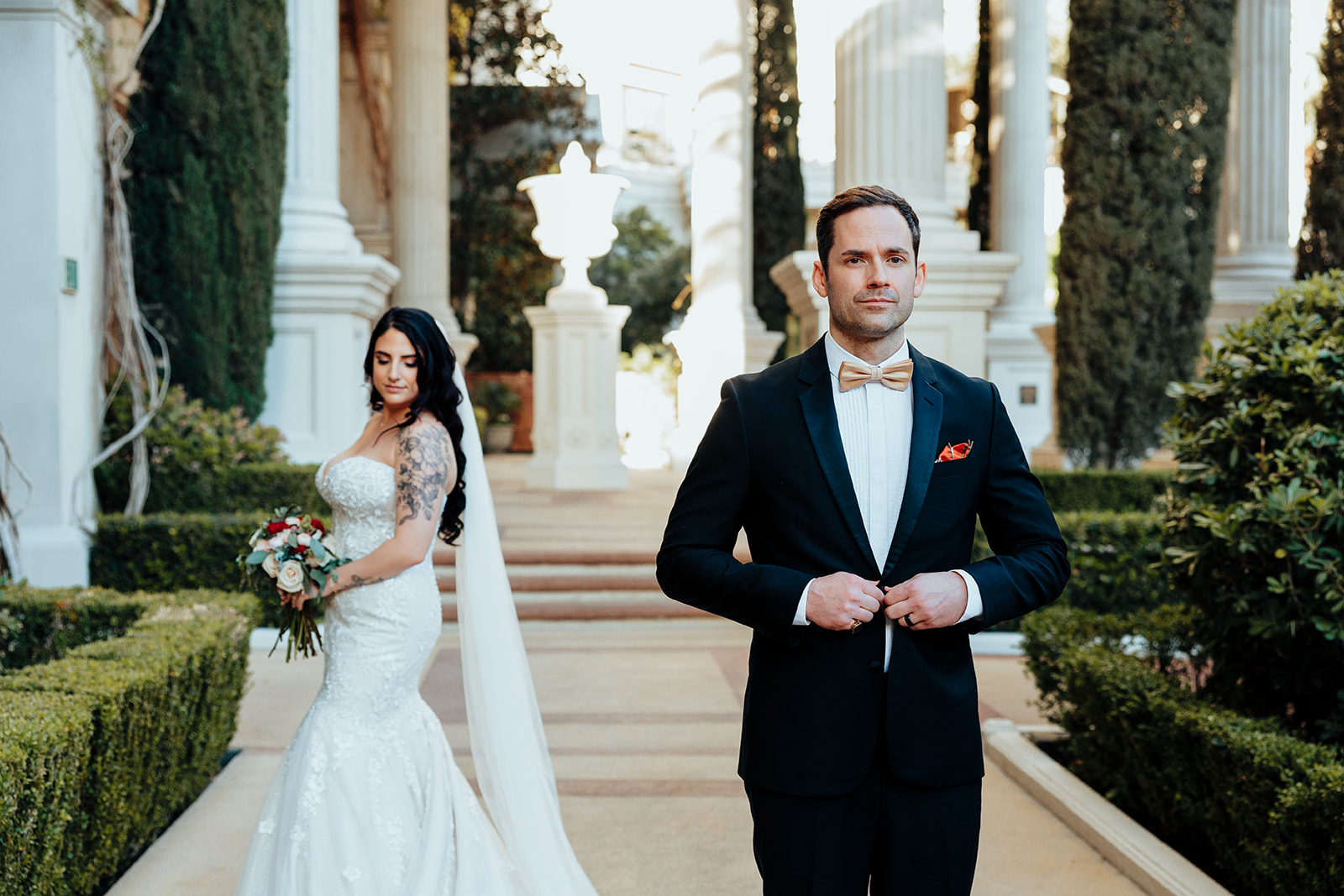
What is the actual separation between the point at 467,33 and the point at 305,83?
15.1 meters

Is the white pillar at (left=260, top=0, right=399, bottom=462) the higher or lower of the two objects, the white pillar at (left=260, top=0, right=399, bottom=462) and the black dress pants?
the higher

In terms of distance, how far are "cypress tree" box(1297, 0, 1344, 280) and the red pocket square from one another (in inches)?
433

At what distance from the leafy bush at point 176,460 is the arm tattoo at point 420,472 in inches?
202

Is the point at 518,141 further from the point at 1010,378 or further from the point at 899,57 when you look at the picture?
the point at 899,57

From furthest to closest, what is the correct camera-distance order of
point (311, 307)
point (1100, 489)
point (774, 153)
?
point (774, 153)
point (1100, 489)
point (311, 307)

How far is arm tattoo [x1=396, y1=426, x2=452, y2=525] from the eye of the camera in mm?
3664

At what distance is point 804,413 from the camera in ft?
7.25

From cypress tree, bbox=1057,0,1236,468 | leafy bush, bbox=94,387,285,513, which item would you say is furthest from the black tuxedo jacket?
cypress tree, bbox=1057,0,1236,468

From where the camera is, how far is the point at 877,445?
2227 mm

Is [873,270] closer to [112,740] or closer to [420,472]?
[420,472]

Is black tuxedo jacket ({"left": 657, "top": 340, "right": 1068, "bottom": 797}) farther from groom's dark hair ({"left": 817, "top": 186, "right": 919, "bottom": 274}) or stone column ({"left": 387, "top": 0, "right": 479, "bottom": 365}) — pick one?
stone column ({"left": 387, "top": 0, "right": 479, "bottom": 365})

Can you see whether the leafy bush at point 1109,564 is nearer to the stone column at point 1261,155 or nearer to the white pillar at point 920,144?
the white pillar at point 920,144

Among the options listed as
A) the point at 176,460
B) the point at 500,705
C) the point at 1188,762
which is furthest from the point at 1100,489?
the point at 500,705

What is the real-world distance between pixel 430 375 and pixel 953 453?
6.52ft
